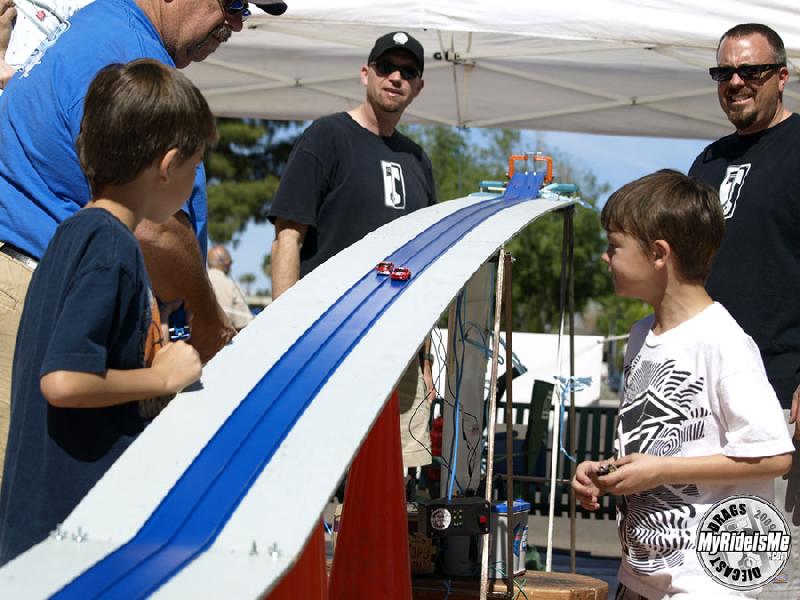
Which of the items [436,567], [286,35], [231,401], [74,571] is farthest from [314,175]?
[286,35]

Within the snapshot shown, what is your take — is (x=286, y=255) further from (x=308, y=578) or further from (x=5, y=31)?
(x=308, y=578)

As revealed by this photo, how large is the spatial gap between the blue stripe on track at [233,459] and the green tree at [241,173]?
2841 centimetres

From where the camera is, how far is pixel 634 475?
2525mm

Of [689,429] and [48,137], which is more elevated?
[48,137]

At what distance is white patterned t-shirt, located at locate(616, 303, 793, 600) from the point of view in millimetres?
2486

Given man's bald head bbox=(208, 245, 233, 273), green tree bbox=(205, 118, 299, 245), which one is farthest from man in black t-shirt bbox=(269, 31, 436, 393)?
green tree bbox=(205, 118, 299, 245)

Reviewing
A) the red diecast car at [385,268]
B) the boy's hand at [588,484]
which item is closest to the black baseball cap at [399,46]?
the red diecast car at [385,268]

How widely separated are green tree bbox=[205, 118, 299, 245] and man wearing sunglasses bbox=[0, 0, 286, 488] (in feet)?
91.8

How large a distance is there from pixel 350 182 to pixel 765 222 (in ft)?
5.74

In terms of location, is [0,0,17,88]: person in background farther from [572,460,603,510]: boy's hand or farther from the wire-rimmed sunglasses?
[572,460,603,510]: boy's hand

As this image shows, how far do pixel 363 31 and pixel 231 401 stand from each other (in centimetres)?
591

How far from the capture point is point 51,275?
2.09m

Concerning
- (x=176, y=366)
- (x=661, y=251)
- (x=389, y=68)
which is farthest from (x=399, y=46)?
(x=176, y=366)

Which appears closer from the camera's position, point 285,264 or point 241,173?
point 285,264
